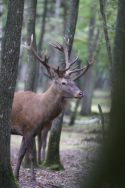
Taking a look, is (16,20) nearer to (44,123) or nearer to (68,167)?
(44,123)

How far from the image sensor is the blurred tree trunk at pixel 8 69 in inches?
279

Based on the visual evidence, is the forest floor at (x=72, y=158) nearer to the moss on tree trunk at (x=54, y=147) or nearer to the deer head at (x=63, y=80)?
the moss on tree trunk at (x=54, y=147)

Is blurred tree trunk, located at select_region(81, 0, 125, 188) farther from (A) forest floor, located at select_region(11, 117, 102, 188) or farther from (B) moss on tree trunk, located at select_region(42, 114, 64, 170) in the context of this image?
(B) moss on tree trunk, located at select_region(42, 114, 64, 170)

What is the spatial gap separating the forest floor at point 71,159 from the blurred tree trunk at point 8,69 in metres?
1.14

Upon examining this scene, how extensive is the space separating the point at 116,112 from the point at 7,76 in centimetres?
494

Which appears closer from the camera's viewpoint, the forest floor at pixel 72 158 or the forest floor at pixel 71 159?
the forest floor at pixel 72 158

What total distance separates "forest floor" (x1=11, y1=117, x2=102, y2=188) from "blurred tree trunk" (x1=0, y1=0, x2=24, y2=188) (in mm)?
1139

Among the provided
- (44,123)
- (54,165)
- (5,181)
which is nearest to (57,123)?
(54,165)

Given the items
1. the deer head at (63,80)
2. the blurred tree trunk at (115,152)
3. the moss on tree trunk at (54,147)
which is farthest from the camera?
the moss on tree trunk at (54,147)

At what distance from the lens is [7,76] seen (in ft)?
23.7

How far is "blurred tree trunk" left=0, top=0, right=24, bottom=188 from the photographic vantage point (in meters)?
7.10

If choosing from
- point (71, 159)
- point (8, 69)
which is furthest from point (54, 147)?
point (8, 69)

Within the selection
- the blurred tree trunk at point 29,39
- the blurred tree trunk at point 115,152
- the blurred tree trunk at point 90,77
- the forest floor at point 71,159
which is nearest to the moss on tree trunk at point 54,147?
the forest floor at point 71,159

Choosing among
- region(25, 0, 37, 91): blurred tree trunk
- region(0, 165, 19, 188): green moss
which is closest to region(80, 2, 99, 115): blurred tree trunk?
region(25, 0, 37, 91): blurred tree trunk
